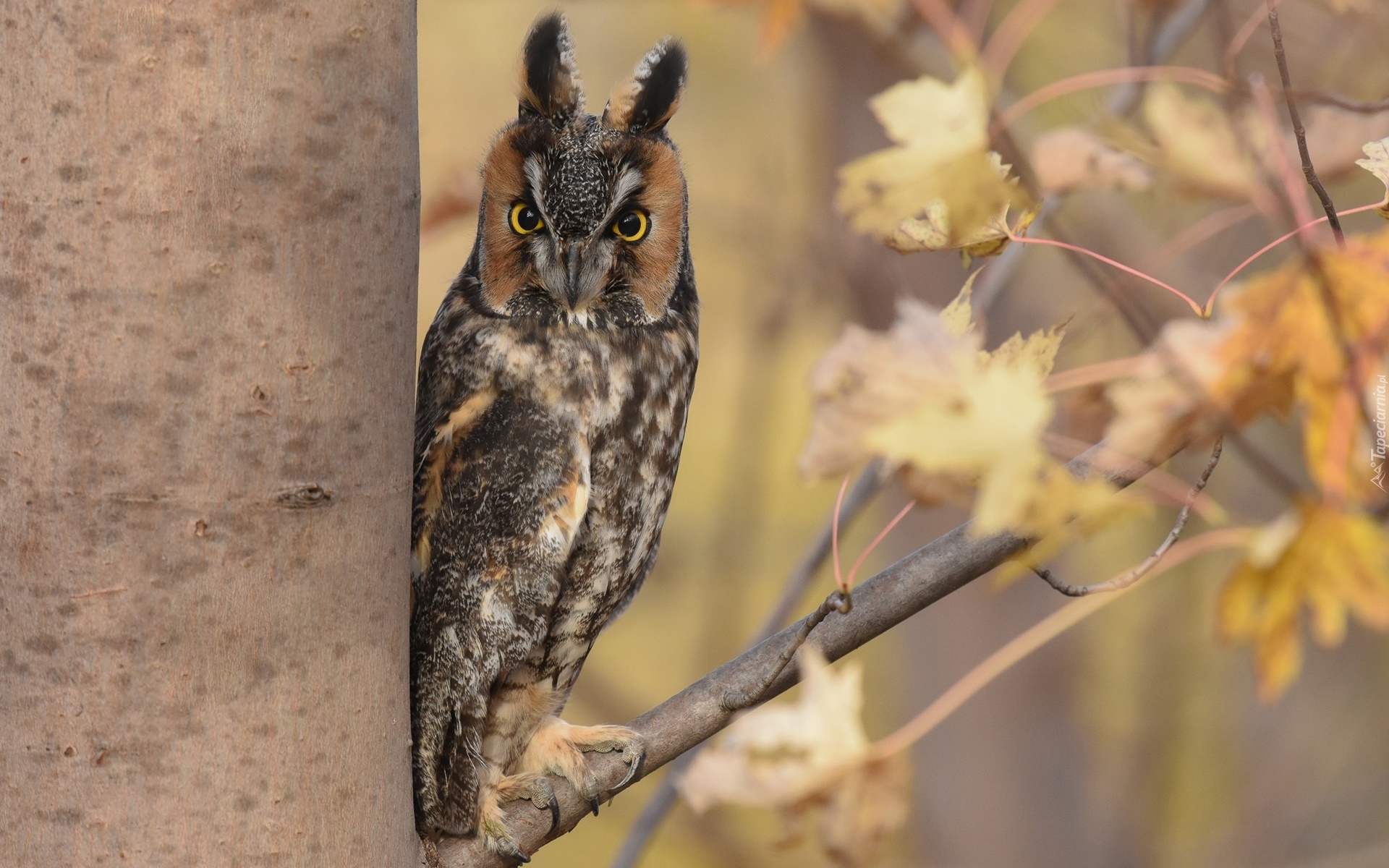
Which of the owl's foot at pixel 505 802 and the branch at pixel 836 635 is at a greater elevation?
the branch at pixel 836 635

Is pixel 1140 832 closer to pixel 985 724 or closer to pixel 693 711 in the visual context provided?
pixel 985 724

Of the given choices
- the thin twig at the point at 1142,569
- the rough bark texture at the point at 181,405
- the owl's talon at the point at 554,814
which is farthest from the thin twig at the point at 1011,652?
the owl's talon at the point at 554,814

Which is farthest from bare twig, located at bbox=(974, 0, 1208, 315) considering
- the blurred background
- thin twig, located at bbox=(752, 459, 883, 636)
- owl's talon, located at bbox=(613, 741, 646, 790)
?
owl's talon, located at bbox=(613, 741, 646, 790)

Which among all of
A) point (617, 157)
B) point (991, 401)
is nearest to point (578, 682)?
point (617, 157)

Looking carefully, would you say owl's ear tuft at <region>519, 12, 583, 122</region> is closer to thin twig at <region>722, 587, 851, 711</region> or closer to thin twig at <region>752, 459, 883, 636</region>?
thin twig at <region>752, 459, 883, 636</region>

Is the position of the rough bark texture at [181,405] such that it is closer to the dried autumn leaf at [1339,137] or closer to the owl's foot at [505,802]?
the owl's foot at [505,802]
